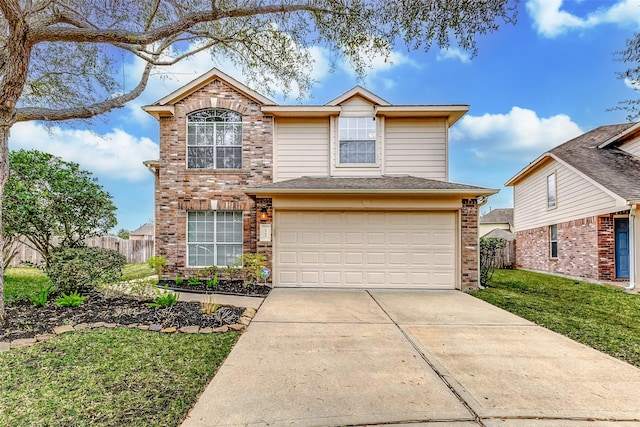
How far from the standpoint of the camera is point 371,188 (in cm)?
839

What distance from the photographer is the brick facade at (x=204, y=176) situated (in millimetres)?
9656

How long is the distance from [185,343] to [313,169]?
674 cm

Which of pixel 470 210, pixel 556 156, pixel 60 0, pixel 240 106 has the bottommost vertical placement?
pixel 470 210

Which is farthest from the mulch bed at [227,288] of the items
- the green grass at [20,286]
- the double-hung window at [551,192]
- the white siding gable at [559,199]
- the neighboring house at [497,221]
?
the neighboring house at [497,221]

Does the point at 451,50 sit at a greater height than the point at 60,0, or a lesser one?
lesser

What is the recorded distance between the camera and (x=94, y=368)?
350 cm

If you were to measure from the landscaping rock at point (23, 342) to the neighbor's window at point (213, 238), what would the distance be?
209 inches

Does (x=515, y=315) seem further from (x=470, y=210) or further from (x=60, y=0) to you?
(x=60, y=0)

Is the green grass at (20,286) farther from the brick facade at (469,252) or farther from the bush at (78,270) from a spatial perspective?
the brick facade at (469,252)

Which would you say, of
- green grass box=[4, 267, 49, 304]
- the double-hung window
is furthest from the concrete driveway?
the double-hung window

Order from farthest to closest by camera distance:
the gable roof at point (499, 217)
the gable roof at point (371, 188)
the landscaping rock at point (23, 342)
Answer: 1. the gable roof at point (499, 217)
2. the gable roof at point (371, 188)
3. the landscaping rock at point (23, 342)

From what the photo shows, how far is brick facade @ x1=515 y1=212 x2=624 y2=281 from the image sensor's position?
10680mm

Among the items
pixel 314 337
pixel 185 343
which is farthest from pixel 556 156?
pixel 185 343

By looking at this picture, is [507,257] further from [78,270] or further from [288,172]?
[78,270]
